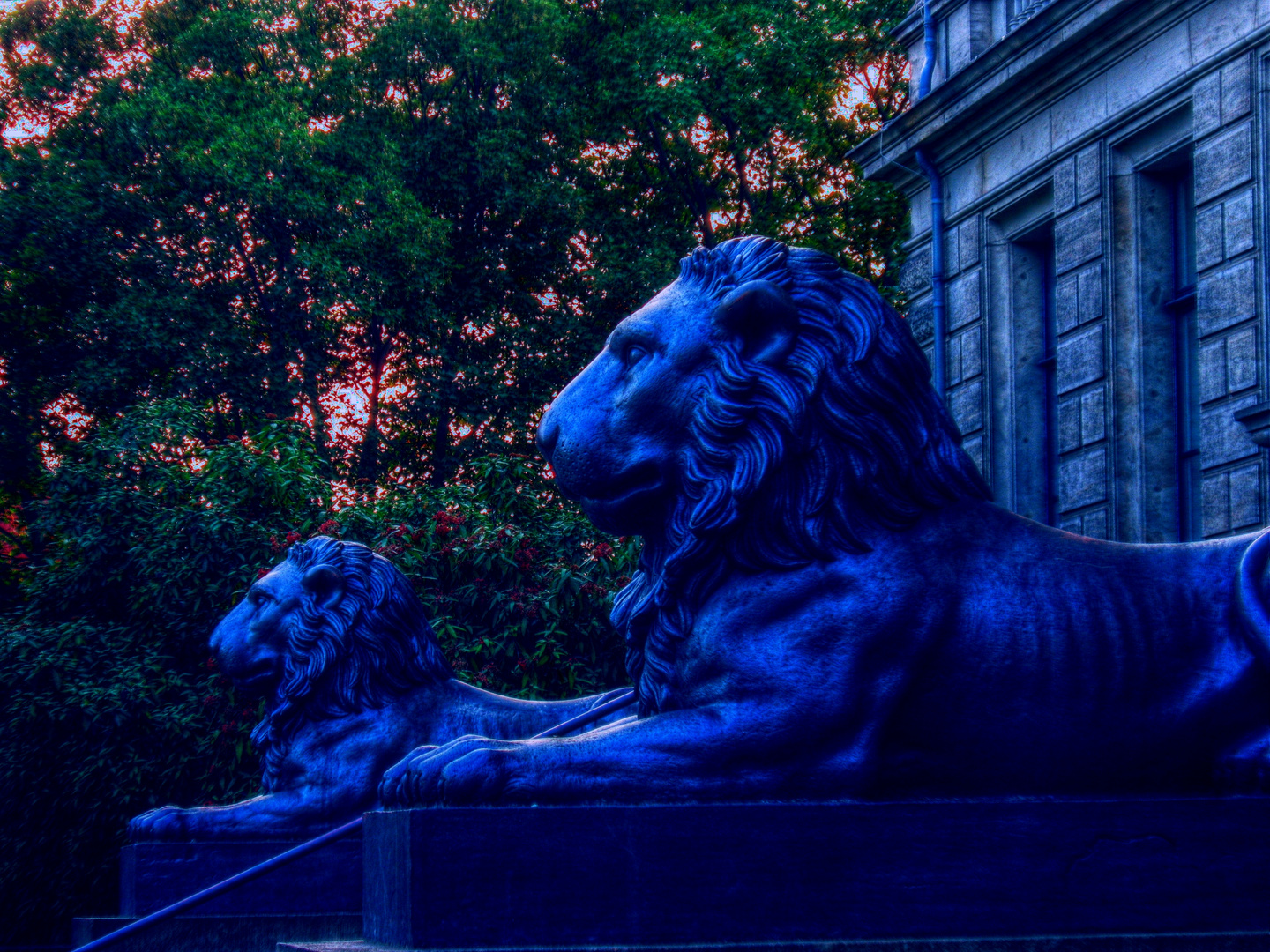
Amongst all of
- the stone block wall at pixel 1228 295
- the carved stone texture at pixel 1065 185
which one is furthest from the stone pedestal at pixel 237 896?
the carved stone texture at pixel 1065 185

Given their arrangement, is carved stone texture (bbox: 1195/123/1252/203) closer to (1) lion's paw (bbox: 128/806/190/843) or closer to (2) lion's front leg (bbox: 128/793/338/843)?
(2) lion's front leg (bbox: 128/793/338/843)

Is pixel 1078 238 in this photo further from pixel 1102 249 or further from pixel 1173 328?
pixel 1173 328

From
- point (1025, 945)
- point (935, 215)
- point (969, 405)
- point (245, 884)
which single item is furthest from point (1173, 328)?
point (1025, 945)

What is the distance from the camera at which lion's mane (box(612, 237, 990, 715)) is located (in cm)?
400

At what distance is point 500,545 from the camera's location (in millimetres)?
12852

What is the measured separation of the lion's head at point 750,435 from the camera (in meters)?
4.02

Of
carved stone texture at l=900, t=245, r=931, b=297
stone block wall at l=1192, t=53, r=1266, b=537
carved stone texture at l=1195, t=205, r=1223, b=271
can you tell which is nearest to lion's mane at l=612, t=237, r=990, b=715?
stone block wall at l=1192, t=53, r=1266, b=537

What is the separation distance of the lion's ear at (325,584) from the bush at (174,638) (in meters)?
5.25

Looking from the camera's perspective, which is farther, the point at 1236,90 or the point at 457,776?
the point at 1236,90

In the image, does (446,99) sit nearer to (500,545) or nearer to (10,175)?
(10,175)

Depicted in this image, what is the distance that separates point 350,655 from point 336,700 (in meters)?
0.19

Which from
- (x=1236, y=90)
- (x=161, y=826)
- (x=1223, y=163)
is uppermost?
(x=1236, y=90)

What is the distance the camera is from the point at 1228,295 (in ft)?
44.5

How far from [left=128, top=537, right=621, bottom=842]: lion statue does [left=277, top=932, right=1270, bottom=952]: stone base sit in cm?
296
